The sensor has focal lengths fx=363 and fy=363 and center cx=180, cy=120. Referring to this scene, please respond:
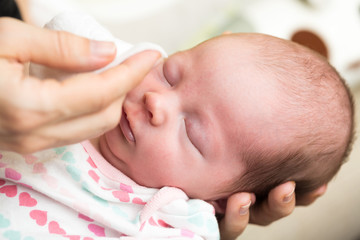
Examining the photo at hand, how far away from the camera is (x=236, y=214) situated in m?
1.23

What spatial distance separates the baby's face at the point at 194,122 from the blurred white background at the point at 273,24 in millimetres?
818

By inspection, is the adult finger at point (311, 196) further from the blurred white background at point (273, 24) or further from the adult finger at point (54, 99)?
the adult finger at point (54, 99)

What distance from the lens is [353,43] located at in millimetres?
2428

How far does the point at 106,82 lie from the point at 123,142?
456 mm

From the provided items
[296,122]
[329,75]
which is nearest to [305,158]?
[296,122]

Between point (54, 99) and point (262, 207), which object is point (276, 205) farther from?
point (54, 99)

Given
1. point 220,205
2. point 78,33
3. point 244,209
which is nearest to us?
point 78,33

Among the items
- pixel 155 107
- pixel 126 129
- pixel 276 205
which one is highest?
pixel 155 107

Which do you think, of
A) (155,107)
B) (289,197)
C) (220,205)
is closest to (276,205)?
(289,197)

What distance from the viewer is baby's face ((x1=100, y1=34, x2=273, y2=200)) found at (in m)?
1.07

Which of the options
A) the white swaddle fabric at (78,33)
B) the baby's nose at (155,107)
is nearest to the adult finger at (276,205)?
the baby's nose at (155,107)

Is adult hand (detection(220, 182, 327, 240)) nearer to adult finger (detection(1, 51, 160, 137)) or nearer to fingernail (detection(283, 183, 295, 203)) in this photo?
fingernail (detection(283, 183, 295, 203))

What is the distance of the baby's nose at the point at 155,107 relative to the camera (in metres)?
1.02

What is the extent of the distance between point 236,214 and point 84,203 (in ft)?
1.67
